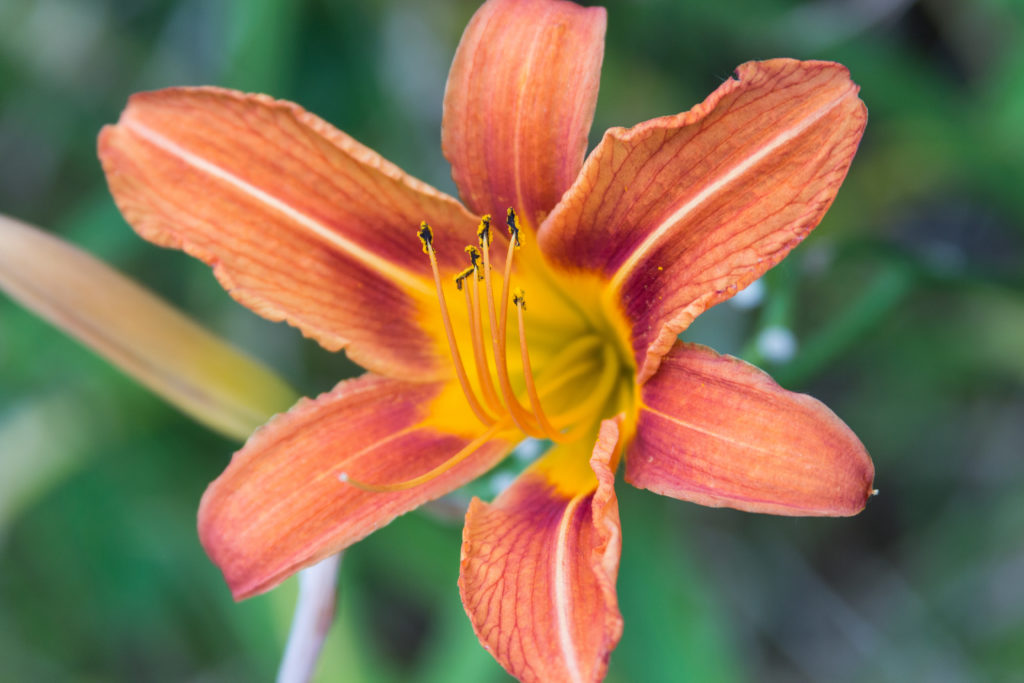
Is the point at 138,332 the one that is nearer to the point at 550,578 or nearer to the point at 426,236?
the point at 426,236

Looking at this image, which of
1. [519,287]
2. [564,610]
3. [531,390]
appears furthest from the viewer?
[519,287]

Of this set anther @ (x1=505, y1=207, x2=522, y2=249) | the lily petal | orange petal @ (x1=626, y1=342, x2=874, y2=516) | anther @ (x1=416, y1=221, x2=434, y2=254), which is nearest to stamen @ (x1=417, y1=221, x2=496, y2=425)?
anther @ (x1=416, y1=221, x2=434, y2=254)

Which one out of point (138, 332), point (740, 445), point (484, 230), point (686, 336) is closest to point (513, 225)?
point (484, 230)

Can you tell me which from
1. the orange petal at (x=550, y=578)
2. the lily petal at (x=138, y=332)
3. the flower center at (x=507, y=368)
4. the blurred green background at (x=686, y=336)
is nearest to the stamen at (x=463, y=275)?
the flower center at (x=507, y=368)

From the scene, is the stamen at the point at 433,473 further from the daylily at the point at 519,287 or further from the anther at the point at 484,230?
the anther at the point at 484,230

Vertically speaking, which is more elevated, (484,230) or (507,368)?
(484,230)

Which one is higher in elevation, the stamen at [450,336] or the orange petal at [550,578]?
the stamen at [450,336]
